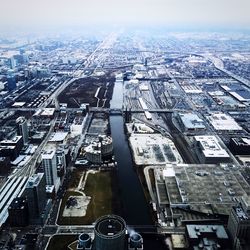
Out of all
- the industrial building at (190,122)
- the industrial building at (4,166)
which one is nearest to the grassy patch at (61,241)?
the industrial building at (4,166)

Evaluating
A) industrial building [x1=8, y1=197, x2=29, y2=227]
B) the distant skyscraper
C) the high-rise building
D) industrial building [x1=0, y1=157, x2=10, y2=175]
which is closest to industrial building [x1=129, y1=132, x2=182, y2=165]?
industrial building [x1=0, y1=157, x2=10, y2=175]

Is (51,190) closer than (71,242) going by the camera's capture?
No

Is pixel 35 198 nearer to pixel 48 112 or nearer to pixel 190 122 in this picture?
pixel 190 122

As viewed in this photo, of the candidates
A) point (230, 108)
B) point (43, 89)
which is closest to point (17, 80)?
point (43, 89)

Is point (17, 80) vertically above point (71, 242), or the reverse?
point (71, 242)

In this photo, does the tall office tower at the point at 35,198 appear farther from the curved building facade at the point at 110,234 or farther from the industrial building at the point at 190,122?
the industrial building at the point at 190,122

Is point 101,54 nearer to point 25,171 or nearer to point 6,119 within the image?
point 6,119

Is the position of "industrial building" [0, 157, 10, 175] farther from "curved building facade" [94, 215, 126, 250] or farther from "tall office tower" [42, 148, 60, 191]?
"curved building facade" [94, 215, 126, 250]
